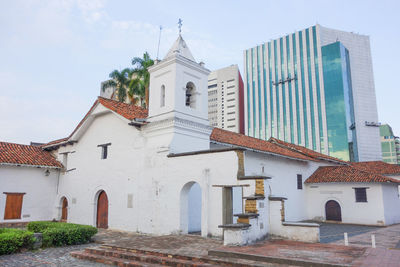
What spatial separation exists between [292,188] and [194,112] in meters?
10.5

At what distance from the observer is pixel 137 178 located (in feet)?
49.1

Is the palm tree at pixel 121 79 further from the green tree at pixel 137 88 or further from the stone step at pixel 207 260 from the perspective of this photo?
the stone step at pixel 207 260

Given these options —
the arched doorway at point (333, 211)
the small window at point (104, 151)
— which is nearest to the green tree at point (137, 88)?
the small window at point (104, 151)

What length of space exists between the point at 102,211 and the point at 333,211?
15735mm

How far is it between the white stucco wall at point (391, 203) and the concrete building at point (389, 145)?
3558 inches

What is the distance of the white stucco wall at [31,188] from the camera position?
17.6 meters

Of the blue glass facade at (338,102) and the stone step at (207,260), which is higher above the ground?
the blue glass facade at (338,102)

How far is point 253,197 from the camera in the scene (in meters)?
10.7

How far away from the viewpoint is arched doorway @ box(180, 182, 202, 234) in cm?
1293

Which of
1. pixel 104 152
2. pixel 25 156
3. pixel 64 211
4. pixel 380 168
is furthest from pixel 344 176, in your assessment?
pixel 25 156

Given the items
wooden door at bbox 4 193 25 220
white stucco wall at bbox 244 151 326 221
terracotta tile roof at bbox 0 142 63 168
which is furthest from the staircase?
terracotta tile roof at bbox 0 142 63 168

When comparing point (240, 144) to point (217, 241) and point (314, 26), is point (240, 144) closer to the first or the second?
point (217, 241)

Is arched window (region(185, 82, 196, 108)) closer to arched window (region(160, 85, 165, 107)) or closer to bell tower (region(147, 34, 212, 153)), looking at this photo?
bell tower (region(147, 34, 212, 153))

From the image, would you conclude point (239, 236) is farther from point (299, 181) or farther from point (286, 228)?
point (299, 181)
